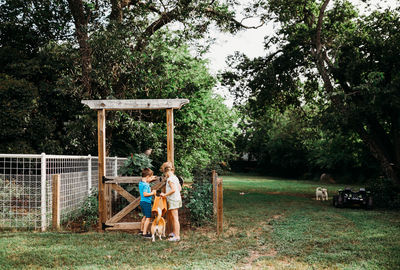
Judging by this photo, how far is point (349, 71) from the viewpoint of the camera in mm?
14070

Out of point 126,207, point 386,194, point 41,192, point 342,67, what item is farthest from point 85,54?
point 386,194

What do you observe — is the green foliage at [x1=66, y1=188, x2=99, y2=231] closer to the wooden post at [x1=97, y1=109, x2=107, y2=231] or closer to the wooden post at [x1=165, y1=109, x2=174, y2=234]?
the wooden post at [x1=97, y1=109, x2=107, y2=231]

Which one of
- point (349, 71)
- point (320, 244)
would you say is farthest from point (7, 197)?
point (349, 71)

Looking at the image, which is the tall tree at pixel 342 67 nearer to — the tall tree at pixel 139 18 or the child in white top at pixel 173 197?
the tall tree at pixel 139 18

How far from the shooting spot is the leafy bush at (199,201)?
8.49m

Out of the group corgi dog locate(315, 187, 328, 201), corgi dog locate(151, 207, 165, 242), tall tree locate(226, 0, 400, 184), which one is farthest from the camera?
corgi dog locate(315, 187, 328, 201)

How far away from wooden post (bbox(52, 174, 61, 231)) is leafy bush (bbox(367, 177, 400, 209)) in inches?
468

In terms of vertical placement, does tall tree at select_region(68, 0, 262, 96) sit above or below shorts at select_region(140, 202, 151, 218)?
above

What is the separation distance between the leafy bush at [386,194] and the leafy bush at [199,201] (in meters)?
8.34

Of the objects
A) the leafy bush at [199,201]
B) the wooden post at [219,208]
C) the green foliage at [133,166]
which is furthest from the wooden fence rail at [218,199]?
the green foliage at [133,166]

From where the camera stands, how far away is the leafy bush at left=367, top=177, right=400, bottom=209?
522 inches

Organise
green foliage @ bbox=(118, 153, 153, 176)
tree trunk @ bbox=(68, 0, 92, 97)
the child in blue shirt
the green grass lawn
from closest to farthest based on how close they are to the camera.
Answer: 1. the green grass lawn
2. the child in blue shirt
3. green foliage @ bbox=(118, 153, 153, 176)
4. tree trunk @ bbox=(68, 0, 92, 97)

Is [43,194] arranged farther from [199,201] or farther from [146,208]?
[199,201]

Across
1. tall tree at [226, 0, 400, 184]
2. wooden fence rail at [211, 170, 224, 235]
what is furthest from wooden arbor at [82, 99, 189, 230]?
tall tree at [226, 0, 400, 184]
